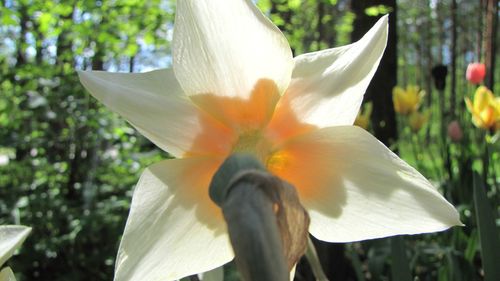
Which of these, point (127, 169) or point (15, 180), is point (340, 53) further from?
point (15, 180)

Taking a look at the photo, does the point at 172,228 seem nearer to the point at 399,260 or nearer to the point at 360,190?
the point at 360,190

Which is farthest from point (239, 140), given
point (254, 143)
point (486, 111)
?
point (486, 111)

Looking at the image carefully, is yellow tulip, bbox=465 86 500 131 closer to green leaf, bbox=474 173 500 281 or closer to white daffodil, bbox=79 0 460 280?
green leaf, bbox=474 173 500 281

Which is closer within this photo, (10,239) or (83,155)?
(10,239)

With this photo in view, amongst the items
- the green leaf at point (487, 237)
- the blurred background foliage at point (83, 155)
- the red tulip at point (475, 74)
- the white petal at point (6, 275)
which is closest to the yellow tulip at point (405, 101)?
the blurred background foliage at point (83, 155)

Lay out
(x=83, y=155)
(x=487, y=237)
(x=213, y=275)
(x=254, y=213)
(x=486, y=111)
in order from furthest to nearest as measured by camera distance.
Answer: (x=83, y=155) < (x=486, y=111) < (x=487, y=237) < (x=213, y=275) < (x=254, y=213)

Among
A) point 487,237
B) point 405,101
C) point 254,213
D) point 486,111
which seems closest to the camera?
point 254,213

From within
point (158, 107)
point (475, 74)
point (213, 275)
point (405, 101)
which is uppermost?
point (158, 107)

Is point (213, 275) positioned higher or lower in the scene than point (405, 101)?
higher
